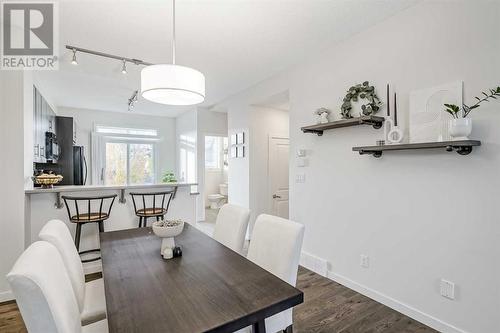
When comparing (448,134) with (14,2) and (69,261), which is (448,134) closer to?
(69,261)

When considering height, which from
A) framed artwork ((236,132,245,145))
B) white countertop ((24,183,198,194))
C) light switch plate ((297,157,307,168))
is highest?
framed artwork ((236,132,245,145))

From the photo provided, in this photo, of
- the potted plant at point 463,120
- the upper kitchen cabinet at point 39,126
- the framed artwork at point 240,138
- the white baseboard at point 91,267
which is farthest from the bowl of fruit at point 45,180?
the potted plant at point 463,120

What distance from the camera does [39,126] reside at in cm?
367

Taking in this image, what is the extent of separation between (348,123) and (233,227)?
5.04 ft

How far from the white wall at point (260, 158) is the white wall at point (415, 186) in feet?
4.14

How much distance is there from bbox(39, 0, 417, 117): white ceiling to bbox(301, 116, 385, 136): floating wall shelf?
922mm

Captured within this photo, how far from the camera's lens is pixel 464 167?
189 cm

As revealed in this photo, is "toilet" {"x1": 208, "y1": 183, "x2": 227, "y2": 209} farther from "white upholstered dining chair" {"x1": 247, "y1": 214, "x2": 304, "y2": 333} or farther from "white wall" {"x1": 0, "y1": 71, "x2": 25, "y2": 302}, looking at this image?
"white upholstered dining chair" {"x1": 247, "y1": 214, "x2": 304, "y2": 333}

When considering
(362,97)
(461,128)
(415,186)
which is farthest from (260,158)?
(461,128)

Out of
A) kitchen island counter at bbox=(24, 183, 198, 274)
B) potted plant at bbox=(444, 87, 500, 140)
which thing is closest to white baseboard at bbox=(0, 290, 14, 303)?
kitchen island counter at bbox=(24, 183, 198, 274)

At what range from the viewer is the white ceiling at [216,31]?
2.14 meters

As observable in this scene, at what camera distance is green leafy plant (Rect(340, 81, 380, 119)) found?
95.6 inches

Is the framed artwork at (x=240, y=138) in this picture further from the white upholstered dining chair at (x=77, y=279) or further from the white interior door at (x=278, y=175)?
the white upholstered dining chair at (x=77, y=279)

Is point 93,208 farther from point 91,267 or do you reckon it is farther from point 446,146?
point 446,146
